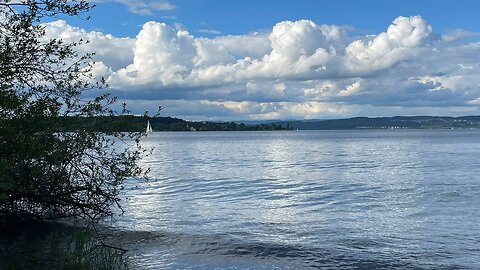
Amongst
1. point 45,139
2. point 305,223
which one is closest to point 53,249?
point 45,139

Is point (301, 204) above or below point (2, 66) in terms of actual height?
below

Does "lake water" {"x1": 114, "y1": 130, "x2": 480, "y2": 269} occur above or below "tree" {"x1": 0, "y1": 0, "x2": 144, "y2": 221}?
below

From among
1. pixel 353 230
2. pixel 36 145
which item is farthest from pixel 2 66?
pixel 353 230

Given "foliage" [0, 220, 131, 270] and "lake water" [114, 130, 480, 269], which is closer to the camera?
"foliage" [0, 220, 131, 270]

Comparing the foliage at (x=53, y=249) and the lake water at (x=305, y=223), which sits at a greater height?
the foliage at (x=53, y=249)

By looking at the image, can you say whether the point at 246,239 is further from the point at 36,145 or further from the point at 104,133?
the point at 36,145

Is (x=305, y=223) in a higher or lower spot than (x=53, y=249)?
lower

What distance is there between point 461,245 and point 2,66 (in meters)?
17.4

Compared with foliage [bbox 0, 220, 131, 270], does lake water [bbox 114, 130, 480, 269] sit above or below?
below

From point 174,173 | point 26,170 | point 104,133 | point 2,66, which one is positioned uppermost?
point 2,66

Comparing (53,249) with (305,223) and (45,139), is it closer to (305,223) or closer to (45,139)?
(45,139)

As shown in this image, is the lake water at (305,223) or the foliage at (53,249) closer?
the foliage at (53,249)

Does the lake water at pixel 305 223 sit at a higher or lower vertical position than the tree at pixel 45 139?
lower

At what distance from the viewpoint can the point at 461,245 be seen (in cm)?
1997
